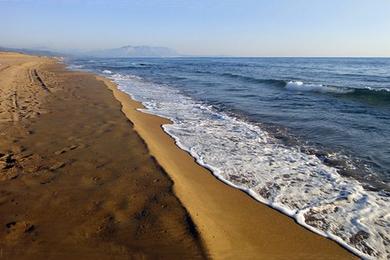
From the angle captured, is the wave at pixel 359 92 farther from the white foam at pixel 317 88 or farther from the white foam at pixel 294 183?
the white foam at pixel 294 183

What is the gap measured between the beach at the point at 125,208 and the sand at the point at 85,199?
1 cm

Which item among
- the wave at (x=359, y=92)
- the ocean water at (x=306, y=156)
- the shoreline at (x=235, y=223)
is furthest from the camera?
the wave at (x=359, y=92)

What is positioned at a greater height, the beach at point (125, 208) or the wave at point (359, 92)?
the beach at point (125, 208)

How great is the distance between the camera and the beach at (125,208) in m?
3.81

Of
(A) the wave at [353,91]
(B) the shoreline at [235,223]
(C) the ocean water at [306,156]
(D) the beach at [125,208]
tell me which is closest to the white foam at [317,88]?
(A) the wave at [353,91]

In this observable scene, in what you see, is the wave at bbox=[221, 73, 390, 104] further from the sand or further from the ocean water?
the sand

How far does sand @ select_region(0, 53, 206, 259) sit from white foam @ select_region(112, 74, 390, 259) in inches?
54.6

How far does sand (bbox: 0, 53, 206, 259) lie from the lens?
3762 millimetres

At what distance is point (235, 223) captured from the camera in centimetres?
454

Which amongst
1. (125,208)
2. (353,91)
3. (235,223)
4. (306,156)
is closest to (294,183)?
(306,156)

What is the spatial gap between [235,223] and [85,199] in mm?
2001

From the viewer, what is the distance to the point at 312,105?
15258 mm

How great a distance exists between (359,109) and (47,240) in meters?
13.3

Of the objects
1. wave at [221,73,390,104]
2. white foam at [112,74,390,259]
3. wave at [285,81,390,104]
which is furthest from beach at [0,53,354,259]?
wave at [221,73,390,104]
